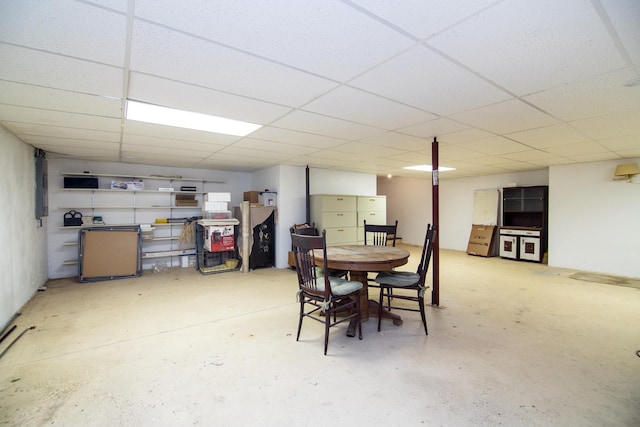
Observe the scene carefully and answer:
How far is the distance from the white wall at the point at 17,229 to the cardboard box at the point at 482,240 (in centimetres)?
886

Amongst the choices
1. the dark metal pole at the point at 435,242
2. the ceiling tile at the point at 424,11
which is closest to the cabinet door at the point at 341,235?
the dark metal pole at the point at 435,242

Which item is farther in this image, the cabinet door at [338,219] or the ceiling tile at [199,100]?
the cabinet door at [338,219]

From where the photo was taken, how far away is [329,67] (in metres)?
1.93

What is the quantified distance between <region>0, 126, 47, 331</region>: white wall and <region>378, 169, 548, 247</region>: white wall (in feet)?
26.6

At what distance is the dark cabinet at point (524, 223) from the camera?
6.70 m

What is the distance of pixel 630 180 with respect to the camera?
5293 mm

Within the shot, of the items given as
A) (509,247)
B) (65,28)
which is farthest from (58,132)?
(509,247)

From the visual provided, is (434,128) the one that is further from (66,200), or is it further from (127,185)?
(66,200)

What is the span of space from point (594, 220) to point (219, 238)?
7.54 m

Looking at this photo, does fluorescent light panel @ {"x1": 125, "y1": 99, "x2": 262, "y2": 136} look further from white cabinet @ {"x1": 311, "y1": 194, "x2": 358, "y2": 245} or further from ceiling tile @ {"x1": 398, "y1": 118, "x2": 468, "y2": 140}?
white cabinet @ {"x1": 311, "y1": 194, "x2": 358, "y2": 245}

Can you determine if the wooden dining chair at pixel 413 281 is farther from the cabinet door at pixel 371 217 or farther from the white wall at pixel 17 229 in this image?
the white wall at pixel 17 229

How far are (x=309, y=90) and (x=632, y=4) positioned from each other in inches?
71.2

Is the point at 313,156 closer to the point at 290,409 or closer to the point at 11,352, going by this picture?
the point at 290,409

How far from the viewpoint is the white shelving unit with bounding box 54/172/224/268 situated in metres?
5.46
